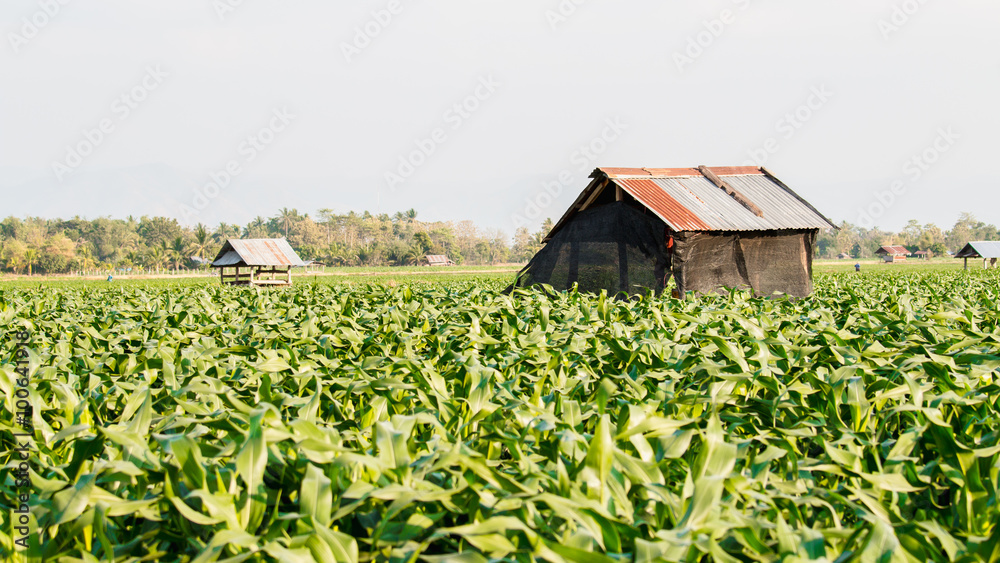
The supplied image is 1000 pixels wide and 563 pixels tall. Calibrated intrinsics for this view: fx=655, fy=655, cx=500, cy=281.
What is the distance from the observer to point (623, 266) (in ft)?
39.8

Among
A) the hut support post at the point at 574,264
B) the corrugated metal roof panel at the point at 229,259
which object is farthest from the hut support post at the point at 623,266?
the corrugated metal roof panel at the point at 229,259

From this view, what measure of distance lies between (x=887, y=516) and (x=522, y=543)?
1.10 meters

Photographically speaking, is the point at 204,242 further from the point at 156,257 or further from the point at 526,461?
the point at 526,461

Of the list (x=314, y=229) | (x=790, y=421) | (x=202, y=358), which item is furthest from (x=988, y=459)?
(x=314, y=229)

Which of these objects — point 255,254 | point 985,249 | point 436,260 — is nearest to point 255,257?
point 255,254

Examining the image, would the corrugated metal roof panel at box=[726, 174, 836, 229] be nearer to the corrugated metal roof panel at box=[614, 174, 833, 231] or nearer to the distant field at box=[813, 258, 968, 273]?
the corrugated metal roof panel at box=[614, 174, 833, 231]

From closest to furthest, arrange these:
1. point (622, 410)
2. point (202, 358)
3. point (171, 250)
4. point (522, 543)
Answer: point (522, 543) → point (622, 410) → point (202, 358) → point (171, 250)

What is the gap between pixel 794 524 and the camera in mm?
1875

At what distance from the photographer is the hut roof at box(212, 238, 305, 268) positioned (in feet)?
131

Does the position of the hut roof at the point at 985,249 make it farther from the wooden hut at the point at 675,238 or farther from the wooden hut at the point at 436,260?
the wooden hut at the point at 436,260

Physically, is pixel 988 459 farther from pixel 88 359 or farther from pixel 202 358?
pixel 88 359

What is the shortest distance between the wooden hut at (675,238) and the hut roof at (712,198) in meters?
0.03

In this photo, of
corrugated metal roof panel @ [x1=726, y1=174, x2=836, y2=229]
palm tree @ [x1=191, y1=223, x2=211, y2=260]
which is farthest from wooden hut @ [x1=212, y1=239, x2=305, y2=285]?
palm tree @ [x1=191, y1=223, x2=211, y2=260]

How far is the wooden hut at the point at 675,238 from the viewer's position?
11602mm
